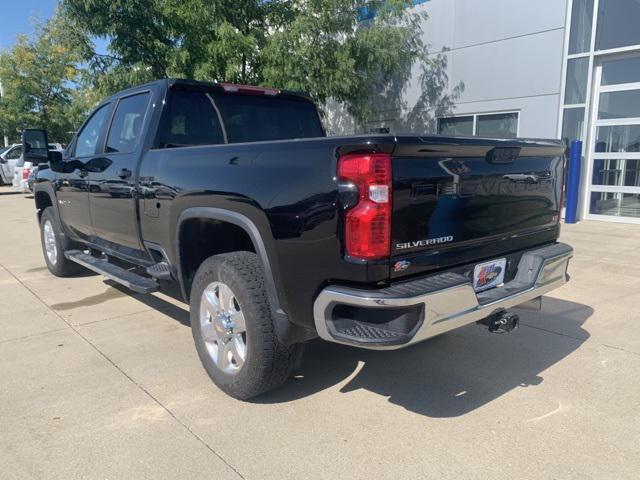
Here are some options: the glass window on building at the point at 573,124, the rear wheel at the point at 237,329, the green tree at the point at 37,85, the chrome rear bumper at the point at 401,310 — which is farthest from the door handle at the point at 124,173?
the green tree at the point at 37,85

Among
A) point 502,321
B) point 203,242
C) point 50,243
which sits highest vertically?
point 203,242

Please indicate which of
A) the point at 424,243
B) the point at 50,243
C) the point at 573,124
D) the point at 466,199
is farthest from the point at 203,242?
the point at 573,124

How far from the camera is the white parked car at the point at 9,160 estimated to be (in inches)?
789

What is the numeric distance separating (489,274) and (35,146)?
478 centimetres

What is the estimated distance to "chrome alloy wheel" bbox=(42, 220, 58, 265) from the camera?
634 centimetres

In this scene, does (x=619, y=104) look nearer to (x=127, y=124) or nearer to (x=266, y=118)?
(x=266, y=118)

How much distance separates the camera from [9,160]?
66.9 ft

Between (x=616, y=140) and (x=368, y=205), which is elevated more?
(x=616, y=140)

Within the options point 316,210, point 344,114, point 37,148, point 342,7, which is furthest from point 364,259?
point 344,114

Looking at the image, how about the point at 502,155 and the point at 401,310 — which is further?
the point at 502,155

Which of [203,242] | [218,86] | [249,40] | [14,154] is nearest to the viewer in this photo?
[203,242]

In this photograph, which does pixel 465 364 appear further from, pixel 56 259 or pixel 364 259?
pixel 56 259

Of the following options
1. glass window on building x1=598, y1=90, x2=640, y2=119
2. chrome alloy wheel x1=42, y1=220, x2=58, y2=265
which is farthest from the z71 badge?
glass window on building x1=598, y1=90, x2=640, y2=119

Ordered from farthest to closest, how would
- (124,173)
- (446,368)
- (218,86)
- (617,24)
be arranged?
(617,24) < (218,86) < (124,173) < (446,368)
